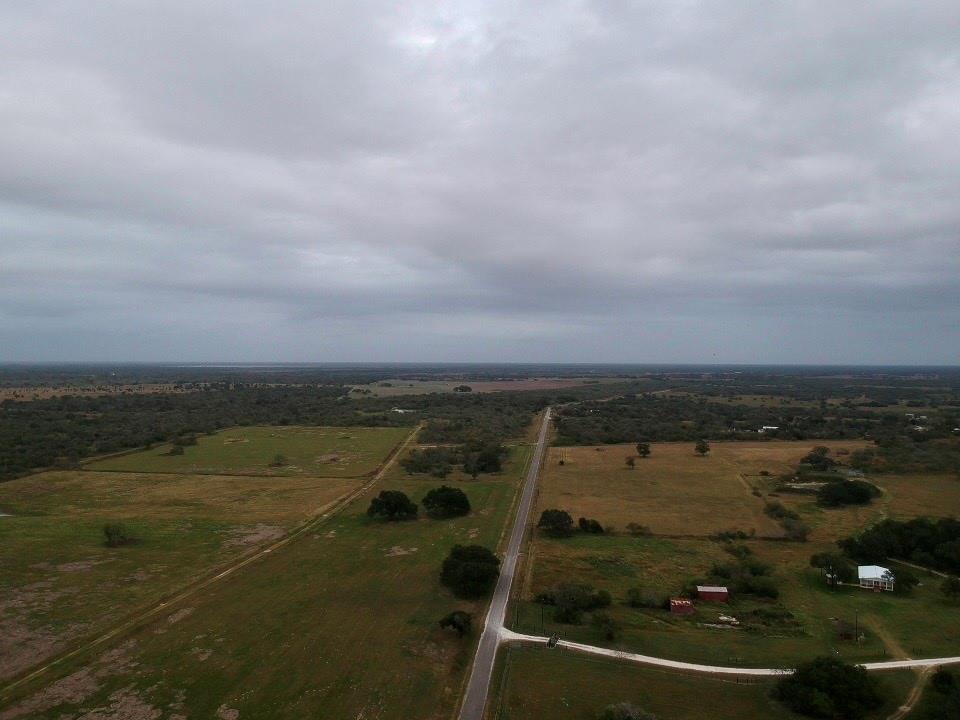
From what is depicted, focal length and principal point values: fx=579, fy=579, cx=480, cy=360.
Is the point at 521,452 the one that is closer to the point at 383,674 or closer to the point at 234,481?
the point at 234,481

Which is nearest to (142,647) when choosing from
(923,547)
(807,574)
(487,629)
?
(487,629)

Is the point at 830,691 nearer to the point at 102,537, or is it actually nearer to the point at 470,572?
the point at 470,572

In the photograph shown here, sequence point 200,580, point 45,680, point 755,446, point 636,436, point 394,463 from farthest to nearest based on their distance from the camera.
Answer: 1. point 636,436
2. point 755,446
3. point 394,463
4. point 200,580
5. point 45,680

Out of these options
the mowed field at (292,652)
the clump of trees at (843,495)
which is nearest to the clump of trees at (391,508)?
the mowed field at (292,652)

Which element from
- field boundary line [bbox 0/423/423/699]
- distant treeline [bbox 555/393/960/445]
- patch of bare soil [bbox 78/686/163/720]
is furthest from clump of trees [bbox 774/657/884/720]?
distant treeline [bbox 555/393/960/445]

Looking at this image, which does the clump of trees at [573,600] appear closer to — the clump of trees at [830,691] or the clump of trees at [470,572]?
the clump of trees at [470,572]

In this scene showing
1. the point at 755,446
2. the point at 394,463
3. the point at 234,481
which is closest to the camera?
the point at 234,481
